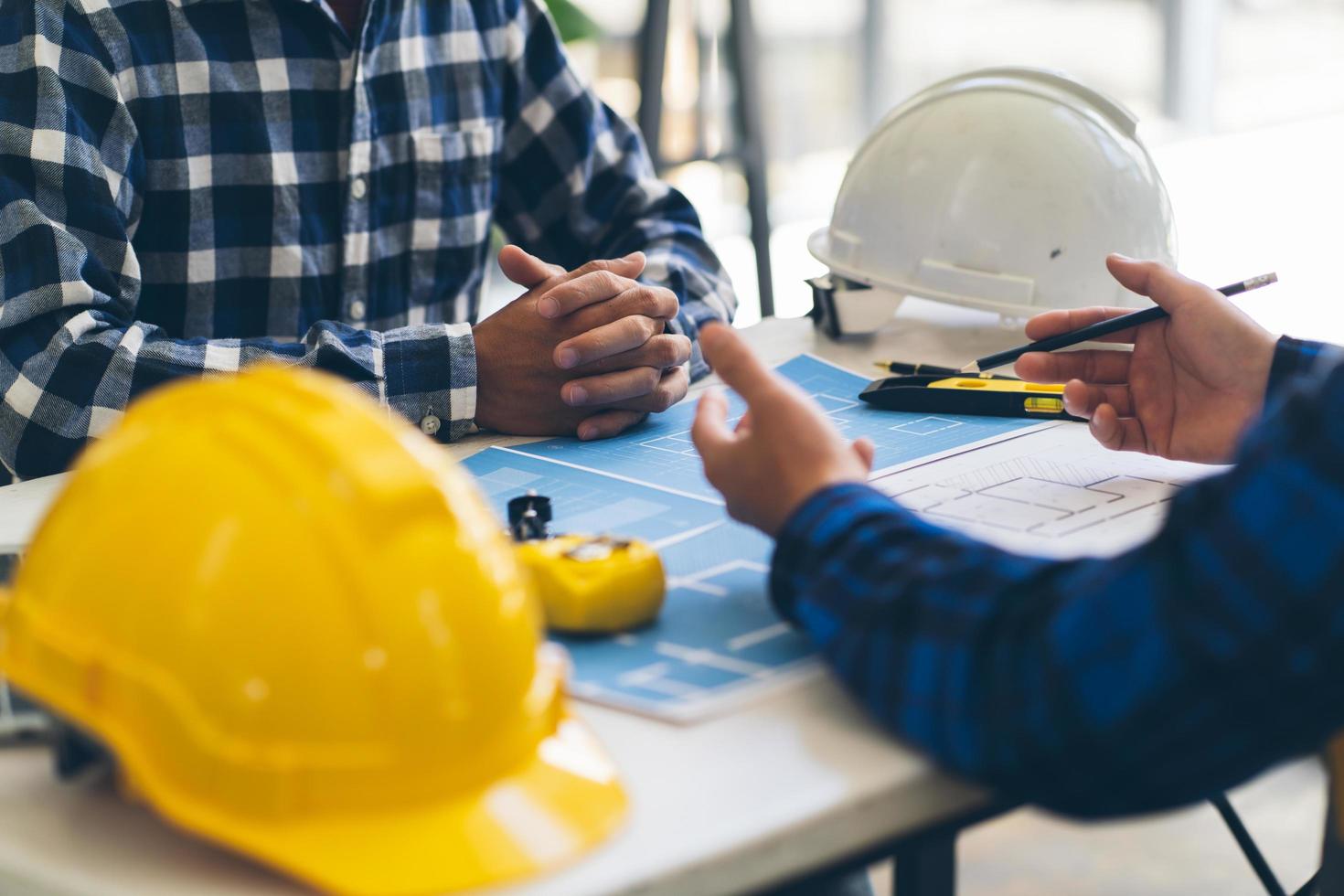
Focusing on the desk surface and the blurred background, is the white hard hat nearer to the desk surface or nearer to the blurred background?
the desk surface

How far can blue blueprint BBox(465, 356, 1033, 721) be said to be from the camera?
630 mm

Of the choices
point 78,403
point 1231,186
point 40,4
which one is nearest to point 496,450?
point 78,403

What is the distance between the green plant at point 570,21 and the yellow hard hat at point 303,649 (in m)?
2.40

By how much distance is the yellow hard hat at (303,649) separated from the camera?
18.6 inches

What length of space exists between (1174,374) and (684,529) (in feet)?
1.40

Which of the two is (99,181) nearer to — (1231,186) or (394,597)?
(394,597)

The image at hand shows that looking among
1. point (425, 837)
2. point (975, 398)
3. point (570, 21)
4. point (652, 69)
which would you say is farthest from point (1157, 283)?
point (570, 21)

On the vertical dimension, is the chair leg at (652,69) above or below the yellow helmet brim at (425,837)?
above

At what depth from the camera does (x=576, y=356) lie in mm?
1092

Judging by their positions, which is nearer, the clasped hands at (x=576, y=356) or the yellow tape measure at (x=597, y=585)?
the yellow tape measure at (x=597, y=585)

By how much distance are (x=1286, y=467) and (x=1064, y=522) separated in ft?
1.08

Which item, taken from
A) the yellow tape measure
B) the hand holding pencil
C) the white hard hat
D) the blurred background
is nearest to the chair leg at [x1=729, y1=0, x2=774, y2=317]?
the blurred background

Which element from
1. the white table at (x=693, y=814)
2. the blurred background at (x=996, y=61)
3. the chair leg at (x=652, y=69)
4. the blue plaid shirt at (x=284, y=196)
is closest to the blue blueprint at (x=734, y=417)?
the blue plaid shirt at (x=284, y=196)

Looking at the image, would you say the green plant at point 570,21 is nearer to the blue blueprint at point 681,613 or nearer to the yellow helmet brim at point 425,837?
the blue blueprint at point 681,613
